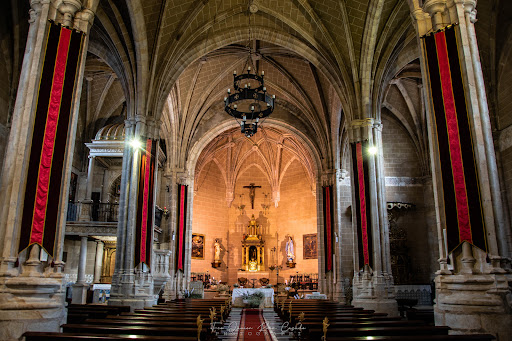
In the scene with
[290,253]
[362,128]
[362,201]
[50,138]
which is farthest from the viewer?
[290,253]

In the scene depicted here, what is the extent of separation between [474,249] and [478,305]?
847 millimetres

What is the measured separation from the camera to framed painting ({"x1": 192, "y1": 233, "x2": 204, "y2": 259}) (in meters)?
27.7

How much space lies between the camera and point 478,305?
5.98 meters

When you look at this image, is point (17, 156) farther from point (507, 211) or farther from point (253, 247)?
point (253, 247)

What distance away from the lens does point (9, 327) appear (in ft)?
18.6

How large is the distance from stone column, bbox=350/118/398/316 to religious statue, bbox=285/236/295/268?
51.5 ft

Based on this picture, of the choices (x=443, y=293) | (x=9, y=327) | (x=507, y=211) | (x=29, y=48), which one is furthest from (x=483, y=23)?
(x=9, y=327)

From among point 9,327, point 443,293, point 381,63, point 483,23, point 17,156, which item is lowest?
point 9,327

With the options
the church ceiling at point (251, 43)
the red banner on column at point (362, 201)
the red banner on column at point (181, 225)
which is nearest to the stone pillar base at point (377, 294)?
the red banner on column at point (362, 201)

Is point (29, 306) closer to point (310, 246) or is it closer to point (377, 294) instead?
point (377, 294)

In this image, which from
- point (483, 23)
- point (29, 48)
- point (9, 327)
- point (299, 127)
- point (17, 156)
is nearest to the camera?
point (9, 327)

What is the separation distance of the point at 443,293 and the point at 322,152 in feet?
51.6

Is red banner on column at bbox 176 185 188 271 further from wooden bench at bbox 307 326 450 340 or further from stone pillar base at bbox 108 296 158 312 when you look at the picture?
wooden bench at bbox 307 326 450 340

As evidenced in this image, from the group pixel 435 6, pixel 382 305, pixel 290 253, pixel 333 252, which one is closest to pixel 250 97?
pixel 435 6
